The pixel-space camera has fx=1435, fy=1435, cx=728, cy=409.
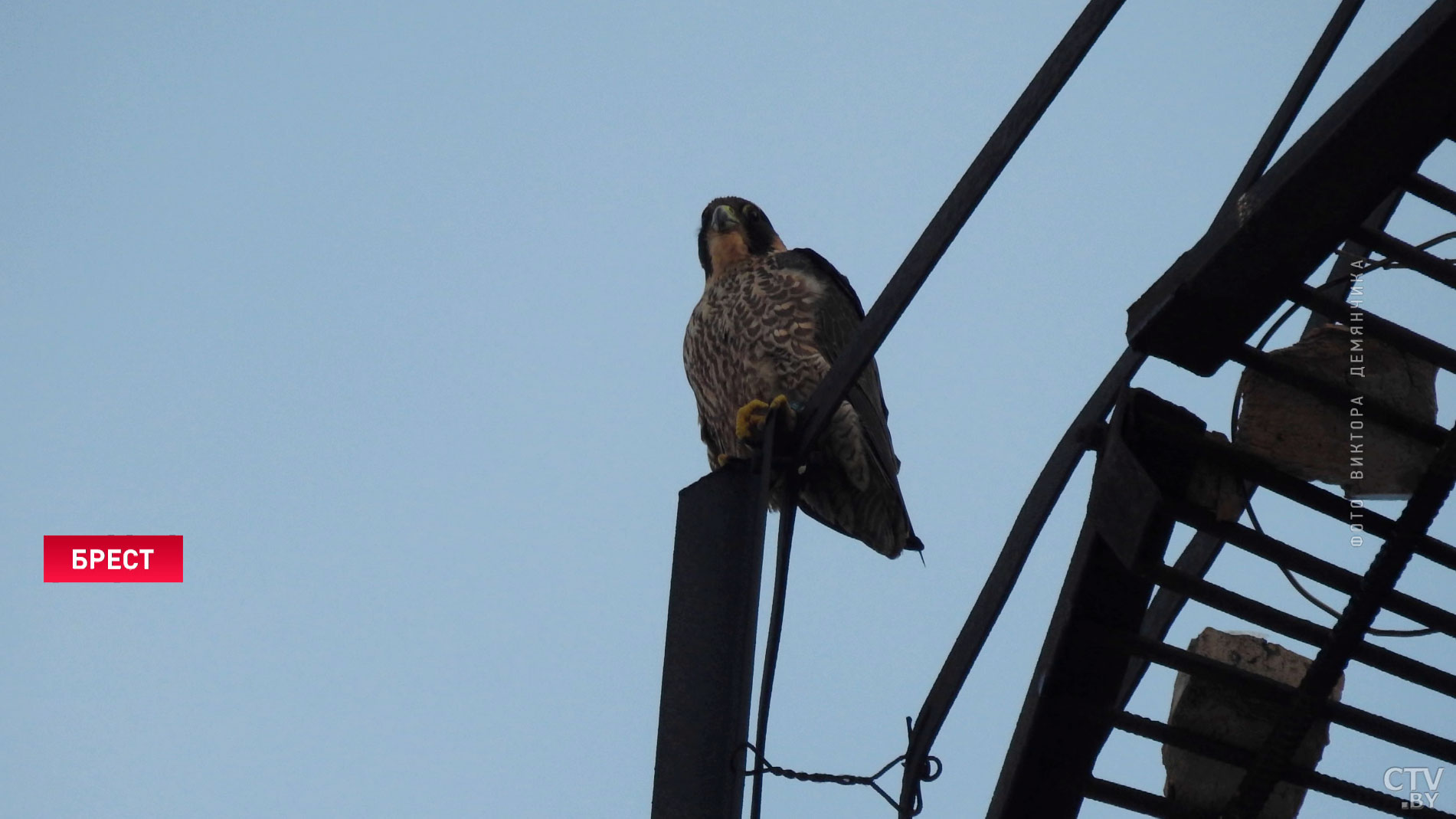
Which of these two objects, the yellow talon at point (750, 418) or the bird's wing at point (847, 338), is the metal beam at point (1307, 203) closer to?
the yellow talon at point (750, 418)

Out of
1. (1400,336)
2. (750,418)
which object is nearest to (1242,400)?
(1400,336)

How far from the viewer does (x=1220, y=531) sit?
1874mm

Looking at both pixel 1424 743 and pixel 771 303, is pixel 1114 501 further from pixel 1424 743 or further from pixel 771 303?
pixel 771 303

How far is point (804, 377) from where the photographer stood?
480 centimetres

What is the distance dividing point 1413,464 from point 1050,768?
67 centimetres

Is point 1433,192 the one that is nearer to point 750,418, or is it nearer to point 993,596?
point 993,596

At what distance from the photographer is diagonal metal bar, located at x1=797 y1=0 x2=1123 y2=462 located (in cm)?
212

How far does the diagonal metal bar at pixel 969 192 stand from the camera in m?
2.12

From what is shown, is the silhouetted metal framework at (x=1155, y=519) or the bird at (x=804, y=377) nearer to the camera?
the silhouetted metal framework at (x=1155, y=519)

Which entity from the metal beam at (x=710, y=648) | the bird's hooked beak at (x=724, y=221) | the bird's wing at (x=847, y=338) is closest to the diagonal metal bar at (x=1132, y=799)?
the metal beam at (x=710, y=648)

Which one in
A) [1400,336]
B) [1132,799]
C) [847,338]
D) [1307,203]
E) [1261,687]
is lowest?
[1132,799]

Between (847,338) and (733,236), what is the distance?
913 millimetres

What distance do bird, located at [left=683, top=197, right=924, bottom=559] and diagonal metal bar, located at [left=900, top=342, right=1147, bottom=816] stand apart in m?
2.11

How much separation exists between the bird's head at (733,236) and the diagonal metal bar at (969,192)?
3292 millimetres
